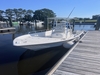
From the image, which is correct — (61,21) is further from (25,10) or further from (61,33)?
(25,10)

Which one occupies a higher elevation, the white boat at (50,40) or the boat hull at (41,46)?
the white boat at (50,40)

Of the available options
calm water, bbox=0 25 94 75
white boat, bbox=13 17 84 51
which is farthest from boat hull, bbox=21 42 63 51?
calm water, bbox=0 25 94 75

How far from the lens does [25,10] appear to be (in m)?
64.8

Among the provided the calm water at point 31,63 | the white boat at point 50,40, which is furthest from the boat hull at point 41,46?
the calm water at point 31,63

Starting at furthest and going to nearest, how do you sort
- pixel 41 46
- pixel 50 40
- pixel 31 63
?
pixel 50 40
pixel 41 46
pixel 31 63

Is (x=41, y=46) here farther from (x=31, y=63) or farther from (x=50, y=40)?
(x=31, y=63)

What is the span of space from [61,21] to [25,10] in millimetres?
60688

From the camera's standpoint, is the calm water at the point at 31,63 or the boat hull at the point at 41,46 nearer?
the calm water at the point at 31,63

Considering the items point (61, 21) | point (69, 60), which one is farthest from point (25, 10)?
point (69, 60)

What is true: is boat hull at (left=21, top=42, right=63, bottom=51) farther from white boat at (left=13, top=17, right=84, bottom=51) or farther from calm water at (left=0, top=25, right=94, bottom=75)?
calm water at (left=0, top=25, right=94, bottom=75)

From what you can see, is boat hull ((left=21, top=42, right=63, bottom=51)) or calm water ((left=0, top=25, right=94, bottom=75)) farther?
boat hull ((left=21, top=42, right=63, bottom=51))

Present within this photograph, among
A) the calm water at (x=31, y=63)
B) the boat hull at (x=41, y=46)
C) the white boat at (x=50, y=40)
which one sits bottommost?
the calm water at (x=31, y=63)

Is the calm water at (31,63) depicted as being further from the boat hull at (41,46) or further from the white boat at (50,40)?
the white boat at (50,40)

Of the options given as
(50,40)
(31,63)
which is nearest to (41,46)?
(50,40)
